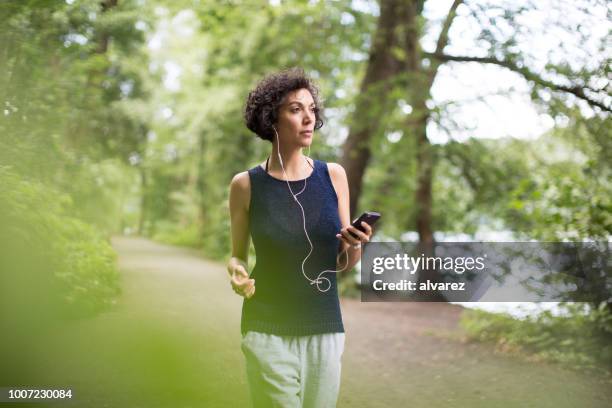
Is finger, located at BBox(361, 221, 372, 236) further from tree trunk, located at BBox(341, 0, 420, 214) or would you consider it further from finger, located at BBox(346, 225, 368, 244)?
tree trunk, located at BBox(341, 0, 420, 214)

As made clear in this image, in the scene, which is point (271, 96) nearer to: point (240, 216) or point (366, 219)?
point (240, 216)

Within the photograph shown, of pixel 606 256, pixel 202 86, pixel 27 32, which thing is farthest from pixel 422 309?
pixel 27 32

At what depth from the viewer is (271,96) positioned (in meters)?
1.96

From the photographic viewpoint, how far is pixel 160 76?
9.74 m

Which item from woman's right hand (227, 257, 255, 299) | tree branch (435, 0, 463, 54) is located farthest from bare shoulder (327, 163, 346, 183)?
tree branch (435, 0, 463, 54)

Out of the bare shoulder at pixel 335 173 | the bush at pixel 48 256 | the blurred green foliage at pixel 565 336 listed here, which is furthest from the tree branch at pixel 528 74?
the bush at pixel 48 256

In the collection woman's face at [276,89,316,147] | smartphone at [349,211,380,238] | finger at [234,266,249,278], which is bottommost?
finger at [234,266,249,278]

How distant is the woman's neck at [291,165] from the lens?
195 cm

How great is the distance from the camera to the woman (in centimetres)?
181

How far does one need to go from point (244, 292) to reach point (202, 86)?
10823 mm

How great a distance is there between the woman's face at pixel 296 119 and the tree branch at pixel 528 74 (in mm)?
3036

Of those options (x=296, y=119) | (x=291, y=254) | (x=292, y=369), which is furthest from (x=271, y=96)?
(x=292, y=369)

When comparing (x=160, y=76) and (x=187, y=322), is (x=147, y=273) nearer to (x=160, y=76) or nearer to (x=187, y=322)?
(x=187, y=322)

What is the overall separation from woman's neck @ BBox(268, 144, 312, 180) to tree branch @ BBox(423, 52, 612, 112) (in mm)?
3058
